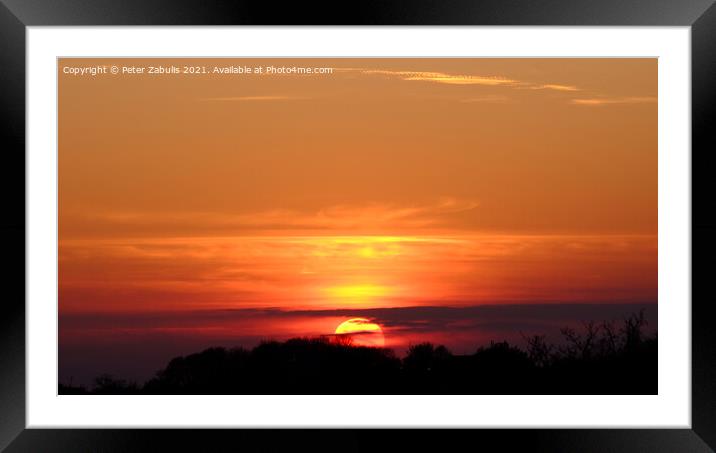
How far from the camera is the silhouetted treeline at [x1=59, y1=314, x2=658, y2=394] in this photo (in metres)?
2.83

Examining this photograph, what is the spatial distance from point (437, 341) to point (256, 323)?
0.66 metres

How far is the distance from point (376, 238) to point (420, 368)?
0.53 meters

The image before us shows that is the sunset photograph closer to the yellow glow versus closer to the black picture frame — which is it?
the yellow glow

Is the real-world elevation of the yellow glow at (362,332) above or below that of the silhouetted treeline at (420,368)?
above

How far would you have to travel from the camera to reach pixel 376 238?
278 cm

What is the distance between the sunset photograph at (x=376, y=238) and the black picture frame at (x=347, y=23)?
1.67 ft

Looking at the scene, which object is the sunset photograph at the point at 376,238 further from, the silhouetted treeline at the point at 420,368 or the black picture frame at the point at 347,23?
the black picture frame at the point at 347,23

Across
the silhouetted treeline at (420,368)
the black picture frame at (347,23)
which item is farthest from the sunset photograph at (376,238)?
the black picture frame at (347,23)

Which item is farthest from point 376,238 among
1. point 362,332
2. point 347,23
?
point 347,23

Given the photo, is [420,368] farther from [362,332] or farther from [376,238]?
[376,238]

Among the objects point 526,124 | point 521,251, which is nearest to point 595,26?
point 526,124

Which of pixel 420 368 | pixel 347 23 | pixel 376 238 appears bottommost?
pixel 420 368

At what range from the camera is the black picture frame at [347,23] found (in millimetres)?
2121

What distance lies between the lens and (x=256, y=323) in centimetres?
286
